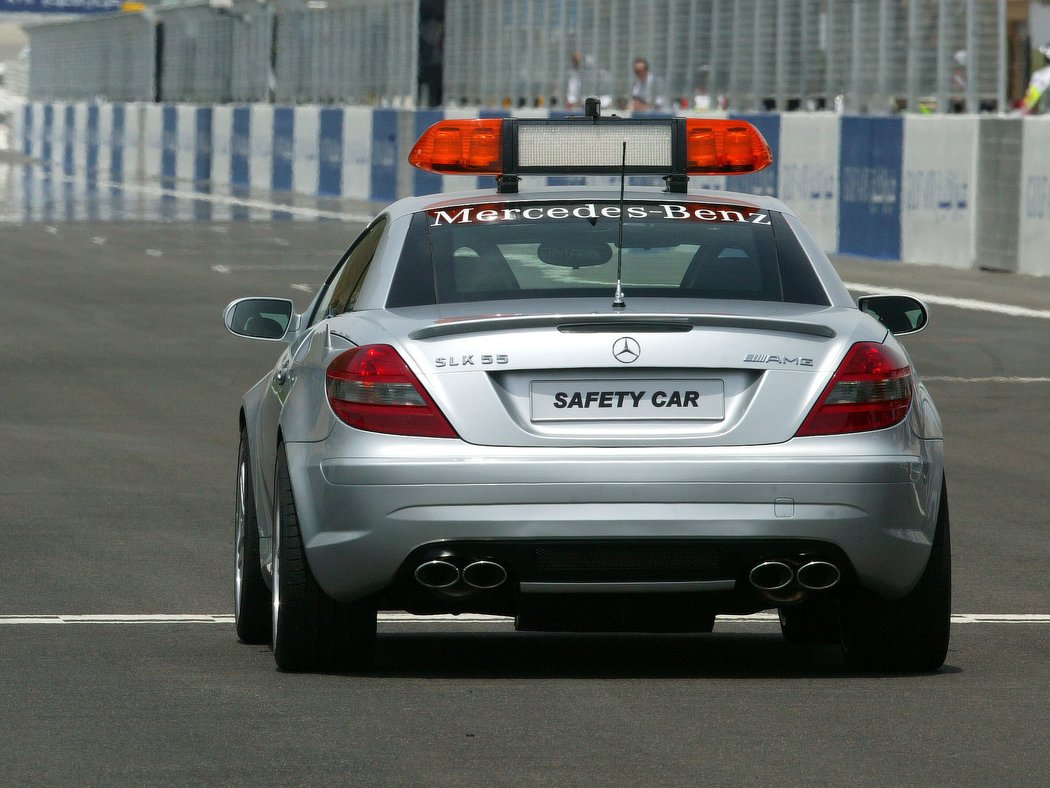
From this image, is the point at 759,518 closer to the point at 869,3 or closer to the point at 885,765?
the point at 885,765

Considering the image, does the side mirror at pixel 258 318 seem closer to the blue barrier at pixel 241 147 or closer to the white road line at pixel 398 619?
the white road line at pixel 398 619

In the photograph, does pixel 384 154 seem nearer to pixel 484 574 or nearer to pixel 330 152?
pixel 330 152

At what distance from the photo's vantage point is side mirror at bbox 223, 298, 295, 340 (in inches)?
302

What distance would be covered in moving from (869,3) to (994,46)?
3.44m

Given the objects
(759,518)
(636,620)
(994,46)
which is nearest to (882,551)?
(759,518)

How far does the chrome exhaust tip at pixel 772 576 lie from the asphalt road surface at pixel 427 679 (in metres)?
0.29

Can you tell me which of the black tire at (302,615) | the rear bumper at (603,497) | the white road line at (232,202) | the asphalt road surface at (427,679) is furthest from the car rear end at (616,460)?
the white road line at (232,202)

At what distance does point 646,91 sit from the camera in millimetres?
38500

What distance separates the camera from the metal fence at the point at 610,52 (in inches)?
1161

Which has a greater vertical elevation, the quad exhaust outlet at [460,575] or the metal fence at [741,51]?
the metal fence at [741,51]

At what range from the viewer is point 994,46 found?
91.9 ft

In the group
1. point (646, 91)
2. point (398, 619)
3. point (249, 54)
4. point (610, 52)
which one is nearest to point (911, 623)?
point (398, 619)

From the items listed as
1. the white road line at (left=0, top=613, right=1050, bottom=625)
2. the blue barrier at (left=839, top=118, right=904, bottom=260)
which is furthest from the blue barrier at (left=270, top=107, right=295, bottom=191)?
the white road line at (left=0, top=613, right=1050, bottom=625)

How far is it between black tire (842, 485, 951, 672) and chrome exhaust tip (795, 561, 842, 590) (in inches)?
11.0
